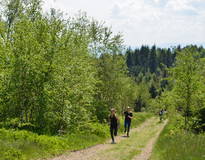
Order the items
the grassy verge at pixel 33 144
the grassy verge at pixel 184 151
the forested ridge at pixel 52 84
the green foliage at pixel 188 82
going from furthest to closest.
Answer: the green foliage at pixel 188 82 → the forested ridge at pixel 52 84 → the grassy verge at pixel 184 151 → the grassy verge at pixel 33 144

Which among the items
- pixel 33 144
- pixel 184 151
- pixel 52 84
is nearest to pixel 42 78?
pixel 52 84

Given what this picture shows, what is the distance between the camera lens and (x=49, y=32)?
18.6m

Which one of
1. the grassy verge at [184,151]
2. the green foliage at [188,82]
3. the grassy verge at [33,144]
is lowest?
the grassy verge at [184,151]

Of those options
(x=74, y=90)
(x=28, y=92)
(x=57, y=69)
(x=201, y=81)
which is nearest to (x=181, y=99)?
(x=201, y=81)

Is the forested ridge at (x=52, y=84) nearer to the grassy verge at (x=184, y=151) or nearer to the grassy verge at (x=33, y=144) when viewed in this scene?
the grassy verge at (x=33, y=144)

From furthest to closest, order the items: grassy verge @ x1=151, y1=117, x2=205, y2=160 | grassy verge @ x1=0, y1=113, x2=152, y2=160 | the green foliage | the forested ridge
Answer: the green foliage
the forested ridge
grassy verge @ x1=151, y1=117, x2=205, y2=160
grassy verge @ x1=0, y1=113, x2=152, y2=160

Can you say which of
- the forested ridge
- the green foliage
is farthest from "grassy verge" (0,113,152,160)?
the green foliage

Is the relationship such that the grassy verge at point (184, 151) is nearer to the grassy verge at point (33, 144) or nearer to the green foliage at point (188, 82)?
the grassy verge at point (33, 144)

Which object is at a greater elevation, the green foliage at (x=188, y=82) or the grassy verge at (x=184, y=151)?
the green foliage at (x=188, y=82)

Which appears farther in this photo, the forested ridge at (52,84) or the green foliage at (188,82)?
the green foliage at (188,82)

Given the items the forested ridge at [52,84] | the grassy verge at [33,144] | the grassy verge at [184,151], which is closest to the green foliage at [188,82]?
the forested ridge at [52,84]

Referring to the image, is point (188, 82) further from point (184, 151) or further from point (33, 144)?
point (33, 144)

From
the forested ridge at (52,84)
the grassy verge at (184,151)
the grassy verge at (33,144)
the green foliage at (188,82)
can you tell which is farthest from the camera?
the green foliage at (188,82)

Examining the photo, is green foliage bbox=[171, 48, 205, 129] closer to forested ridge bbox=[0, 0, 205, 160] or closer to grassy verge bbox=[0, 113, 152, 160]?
forested ridge bbox=[0, 0, 205, 160]
